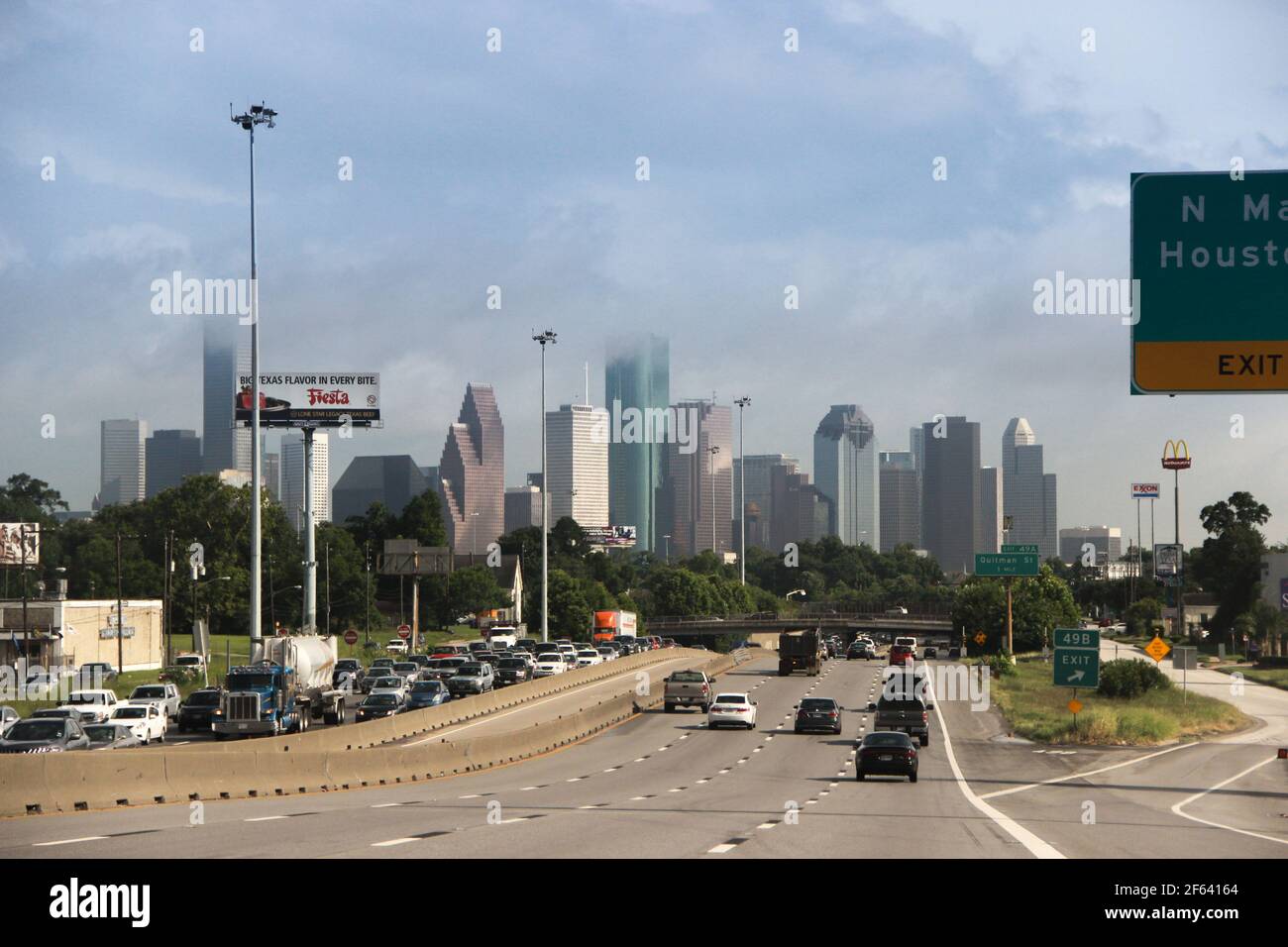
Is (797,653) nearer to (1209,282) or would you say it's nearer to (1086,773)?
(1086,773)

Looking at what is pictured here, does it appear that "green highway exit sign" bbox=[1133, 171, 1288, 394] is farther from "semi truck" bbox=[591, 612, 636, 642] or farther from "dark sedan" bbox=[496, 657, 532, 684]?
"semi truck" bbox=[591, 612, 636, 642]

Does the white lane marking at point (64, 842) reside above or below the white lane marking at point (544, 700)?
above

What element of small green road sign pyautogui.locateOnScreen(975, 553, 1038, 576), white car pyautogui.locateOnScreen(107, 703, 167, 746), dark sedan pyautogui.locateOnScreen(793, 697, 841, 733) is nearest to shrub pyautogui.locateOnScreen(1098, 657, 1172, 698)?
small green road sign pyautogui.locateOnScreen(975, 553, 1038, 576)

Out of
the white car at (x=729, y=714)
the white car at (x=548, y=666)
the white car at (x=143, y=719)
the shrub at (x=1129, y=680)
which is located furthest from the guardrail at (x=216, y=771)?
the shrub at (x=1129, y=680)

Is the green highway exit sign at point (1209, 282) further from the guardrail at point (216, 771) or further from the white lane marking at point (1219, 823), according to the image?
the guardrail at point (216, 771)
